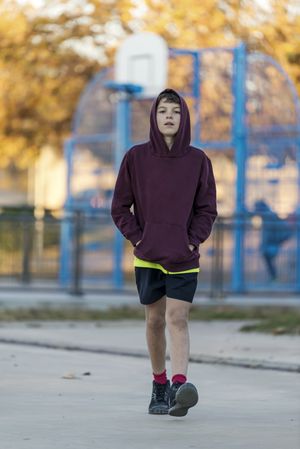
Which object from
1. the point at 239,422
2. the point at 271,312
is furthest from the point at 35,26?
the point at 239,422

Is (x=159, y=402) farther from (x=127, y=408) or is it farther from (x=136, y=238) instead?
(x=136, y=238)

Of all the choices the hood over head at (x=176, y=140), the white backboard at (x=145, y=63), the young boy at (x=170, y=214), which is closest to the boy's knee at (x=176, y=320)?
the young boy at (x=170, y=214)

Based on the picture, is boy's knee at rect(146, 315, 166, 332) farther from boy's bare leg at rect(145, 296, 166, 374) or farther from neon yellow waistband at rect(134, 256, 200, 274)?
neon yellow waistband at rect(134, 256, 200, 274)

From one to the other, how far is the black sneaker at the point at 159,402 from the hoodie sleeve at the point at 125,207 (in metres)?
0.89

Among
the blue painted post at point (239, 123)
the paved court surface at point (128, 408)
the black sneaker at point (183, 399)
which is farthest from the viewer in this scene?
the blue painted post at point (239, 123)

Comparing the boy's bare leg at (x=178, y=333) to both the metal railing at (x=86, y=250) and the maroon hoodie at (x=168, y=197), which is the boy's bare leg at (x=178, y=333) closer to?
the maroon hoodie at (x=168, y=197)

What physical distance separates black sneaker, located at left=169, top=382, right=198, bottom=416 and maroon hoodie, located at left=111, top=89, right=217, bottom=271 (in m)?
0.70

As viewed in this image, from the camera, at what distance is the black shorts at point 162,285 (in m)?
8.34

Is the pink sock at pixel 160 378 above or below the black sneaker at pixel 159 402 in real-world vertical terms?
above

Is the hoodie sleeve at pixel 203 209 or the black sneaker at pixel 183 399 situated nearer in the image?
the black sneaker at pixel 183 399

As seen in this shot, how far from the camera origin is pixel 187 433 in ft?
25.6

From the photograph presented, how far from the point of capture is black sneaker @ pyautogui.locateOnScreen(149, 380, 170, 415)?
855 centimetres

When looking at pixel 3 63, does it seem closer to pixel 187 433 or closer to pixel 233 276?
pixel 233 276

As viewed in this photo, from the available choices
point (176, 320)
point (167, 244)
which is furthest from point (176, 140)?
point (176, 320)
